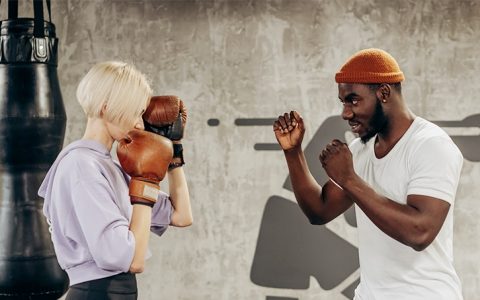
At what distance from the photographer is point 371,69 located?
217cm

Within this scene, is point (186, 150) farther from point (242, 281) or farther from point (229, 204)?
point (242, 281)

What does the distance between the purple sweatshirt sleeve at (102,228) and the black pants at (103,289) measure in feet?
0.26

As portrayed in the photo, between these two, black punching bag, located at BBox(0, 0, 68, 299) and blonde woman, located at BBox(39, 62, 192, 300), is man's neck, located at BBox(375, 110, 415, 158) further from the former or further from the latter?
black punching bag, located at BBox(0, 0, 68, 299)

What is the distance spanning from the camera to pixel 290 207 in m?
4.34

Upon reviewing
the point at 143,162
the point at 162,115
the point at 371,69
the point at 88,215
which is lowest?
the point at 88,215

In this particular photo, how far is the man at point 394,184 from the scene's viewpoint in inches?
77.8

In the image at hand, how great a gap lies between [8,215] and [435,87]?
2664mm

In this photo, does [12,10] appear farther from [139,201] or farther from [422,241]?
[422,241]

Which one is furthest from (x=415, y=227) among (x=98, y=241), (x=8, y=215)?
(x=8, y=215)

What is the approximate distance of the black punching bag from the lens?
2.96m

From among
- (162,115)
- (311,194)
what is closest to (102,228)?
(162,115)

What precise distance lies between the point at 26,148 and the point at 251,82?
1758 mm

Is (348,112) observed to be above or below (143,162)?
above

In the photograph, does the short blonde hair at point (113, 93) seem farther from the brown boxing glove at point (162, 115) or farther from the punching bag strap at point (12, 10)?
the punching bag strap at point (12, 10)
